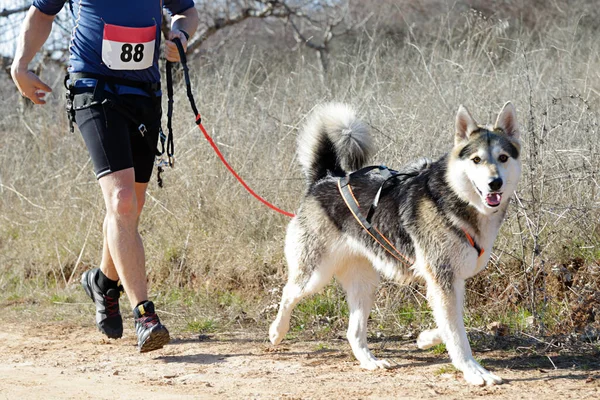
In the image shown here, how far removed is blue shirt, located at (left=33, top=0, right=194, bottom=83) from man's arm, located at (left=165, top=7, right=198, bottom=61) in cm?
20

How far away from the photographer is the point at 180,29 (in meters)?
4.66

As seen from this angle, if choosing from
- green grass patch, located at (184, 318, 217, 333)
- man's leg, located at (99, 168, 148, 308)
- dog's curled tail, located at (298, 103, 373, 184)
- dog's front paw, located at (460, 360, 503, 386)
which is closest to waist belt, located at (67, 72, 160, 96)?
man's leg, located at (99, 168, 148, 308)

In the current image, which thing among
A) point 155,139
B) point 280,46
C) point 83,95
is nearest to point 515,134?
point 155,139

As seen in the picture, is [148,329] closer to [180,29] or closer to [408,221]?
[408,221]

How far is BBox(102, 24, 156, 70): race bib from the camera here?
4.17m

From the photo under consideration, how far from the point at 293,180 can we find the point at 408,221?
2.59 meters

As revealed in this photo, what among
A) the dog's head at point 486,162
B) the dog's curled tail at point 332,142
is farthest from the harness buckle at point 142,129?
the dog's head at point 486,162

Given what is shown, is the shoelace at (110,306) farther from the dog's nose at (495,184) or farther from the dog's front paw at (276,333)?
the dog's nose at (495,184)

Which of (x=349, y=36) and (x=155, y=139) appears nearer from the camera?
(x=155, y=139)

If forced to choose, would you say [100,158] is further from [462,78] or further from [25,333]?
[462,78]

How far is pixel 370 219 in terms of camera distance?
4.10 m

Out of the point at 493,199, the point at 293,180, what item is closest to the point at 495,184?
the point at 493,199

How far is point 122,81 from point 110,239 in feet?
2.93

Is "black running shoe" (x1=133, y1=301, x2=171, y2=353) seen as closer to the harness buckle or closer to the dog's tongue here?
the harness buckle
